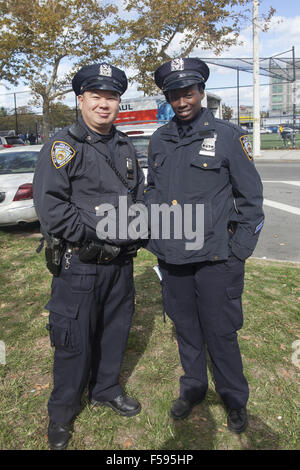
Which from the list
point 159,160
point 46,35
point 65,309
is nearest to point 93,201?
point 159,160

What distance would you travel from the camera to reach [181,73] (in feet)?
7.04

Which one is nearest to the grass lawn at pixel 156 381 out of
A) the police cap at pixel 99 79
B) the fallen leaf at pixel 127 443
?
the fallen leaf at pixel 127 443

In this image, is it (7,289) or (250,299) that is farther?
(7,289)

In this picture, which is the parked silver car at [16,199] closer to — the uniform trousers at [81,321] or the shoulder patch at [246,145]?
the uniform trousers at [81,321]

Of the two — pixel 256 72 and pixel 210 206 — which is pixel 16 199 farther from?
pixel 256 72

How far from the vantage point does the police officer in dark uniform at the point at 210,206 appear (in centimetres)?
213

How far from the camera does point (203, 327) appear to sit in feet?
7.74

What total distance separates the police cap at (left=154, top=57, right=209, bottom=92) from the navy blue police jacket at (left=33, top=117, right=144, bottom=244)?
45 centimetres

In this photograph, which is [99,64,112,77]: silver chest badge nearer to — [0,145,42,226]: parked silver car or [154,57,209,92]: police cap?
[154,57,209,92]: police cap

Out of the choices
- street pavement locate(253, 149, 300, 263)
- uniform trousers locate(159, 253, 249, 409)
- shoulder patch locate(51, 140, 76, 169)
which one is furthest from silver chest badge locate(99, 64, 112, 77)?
street pavement locate(253, 149, 300, 263)

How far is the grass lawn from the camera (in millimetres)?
2324

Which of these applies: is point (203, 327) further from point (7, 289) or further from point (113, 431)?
point (7, 289)
